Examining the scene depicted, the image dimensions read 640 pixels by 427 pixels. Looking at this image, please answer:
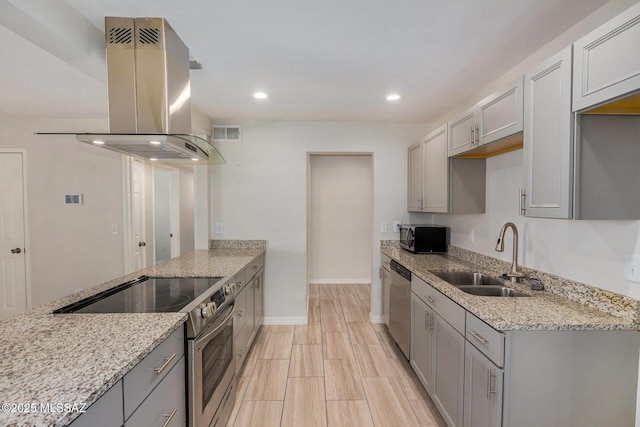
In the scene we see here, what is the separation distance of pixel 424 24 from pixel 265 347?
3.07 m

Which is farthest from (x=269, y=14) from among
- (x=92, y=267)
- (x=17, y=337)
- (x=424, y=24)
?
(x=92, y=267)

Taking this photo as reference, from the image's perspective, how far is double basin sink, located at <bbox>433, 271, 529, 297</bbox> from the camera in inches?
78.3

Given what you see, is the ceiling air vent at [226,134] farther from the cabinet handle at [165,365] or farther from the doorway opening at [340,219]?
the cabinet handle at [165,365]

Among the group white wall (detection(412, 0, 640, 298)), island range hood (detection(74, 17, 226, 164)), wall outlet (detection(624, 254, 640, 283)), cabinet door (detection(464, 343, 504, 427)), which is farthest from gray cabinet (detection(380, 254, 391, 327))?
island range hood (detection(74, 17, 226, 164))

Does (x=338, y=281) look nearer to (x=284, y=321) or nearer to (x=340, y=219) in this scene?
(x=340, y=219)

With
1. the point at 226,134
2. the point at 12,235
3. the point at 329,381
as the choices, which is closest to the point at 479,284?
the point at 329,381

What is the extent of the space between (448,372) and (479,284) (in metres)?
0.85

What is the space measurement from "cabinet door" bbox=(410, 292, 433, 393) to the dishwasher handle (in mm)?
180

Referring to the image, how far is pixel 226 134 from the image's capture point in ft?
11.6

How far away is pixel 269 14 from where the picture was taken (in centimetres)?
156

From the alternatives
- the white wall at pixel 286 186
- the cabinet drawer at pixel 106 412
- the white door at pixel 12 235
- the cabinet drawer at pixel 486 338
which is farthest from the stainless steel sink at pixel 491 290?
the white door at pixel 12 235

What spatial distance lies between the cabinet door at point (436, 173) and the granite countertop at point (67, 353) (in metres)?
2.32

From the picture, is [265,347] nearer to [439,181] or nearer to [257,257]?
[257,257]

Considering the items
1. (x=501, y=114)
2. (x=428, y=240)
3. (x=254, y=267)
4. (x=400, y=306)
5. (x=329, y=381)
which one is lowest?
(x=329, y=381)
